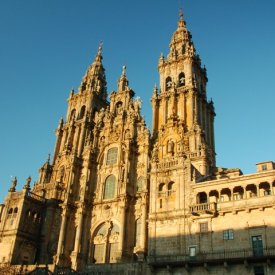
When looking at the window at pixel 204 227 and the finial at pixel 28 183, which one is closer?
the window at pixel 204 227

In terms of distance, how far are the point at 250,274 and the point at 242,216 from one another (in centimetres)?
513

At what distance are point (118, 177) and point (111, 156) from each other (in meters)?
4.56

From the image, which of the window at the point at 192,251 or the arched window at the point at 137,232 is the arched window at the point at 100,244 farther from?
the window at the point at 192,251

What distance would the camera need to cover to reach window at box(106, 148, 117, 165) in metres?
55.4

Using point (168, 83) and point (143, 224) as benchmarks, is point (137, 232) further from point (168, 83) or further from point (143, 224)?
point (168, 83)

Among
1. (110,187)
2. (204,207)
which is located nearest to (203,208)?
(204,207)

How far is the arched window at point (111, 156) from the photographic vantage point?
55.5 m

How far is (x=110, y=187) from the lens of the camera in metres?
53.6

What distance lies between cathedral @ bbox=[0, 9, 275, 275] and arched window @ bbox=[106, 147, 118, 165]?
0.17 metres

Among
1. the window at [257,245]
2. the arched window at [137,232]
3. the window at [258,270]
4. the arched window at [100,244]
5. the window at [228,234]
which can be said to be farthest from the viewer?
the arched window at [100,244]

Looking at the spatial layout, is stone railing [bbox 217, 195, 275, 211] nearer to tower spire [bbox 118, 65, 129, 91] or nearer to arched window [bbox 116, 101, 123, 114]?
arched window [bbox 116, 101, 123, 114]

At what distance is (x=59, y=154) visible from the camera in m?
61.3

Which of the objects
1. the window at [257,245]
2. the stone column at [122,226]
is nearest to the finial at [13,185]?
the stone column at [122,226]

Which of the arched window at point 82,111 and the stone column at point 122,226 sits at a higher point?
the arched window at point 82,111
